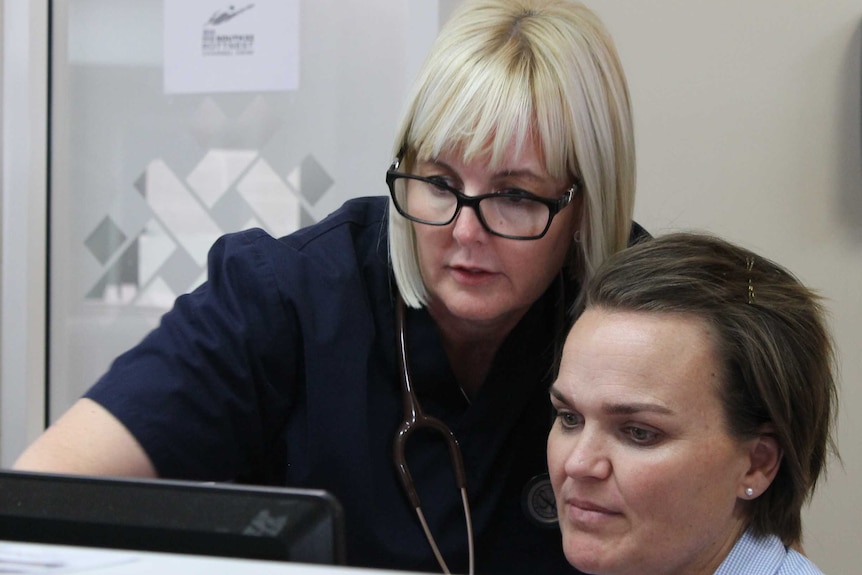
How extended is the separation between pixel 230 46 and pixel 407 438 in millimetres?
1113

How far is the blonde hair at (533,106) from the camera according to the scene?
3.72 feet

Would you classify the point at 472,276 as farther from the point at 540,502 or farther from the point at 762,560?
the point at 762,560

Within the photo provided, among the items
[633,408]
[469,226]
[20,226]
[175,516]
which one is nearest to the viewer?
[175,516]

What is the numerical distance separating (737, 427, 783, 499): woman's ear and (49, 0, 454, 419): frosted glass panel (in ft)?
3.51

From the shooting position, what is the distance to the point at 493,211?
1163 millimetres

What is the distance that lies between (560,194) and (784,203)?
2.41ft

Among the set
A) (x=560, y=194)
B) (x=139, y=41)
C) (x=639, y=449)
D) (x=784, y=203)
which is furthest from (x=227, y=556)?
(x=139, y=41)

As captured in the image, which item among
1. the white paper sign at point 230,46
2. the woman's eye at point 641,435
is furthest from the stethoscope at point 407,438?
the white paper sign at point 230,46

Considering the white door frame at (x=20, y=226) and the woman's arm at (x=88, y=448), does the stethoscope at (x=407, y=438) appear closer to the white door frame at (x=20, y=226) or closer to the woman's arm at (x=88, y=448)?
the woman's arm at (x=88, y=448)

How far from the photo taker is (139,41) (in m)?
2.09

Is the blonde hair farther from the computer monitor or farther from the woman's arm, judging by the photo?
the computer monitor

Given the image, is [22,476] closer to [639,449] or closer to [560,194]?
[639,449]

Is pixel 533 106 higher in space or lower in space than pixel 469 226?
higher

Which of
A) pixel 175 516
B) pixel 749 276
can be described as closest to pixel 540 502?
pixel 749 276
